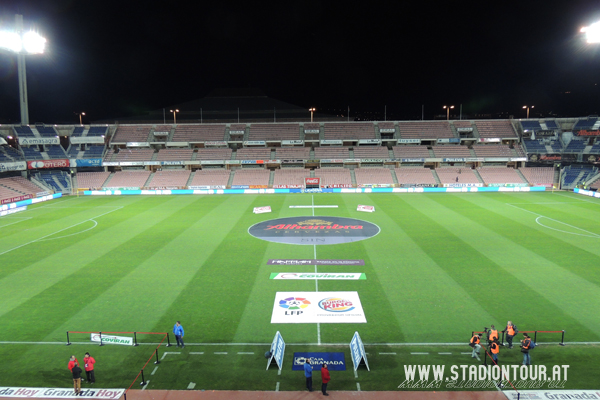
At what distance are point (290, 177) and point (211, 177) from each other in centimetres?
1290

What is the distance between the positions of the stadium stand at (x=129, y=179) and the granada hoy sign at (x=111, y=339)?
4721cm

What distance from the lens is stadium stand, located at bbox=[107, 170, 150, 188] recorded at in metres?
56.6

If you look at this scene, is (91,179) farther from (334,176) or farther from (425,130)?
(425,130)

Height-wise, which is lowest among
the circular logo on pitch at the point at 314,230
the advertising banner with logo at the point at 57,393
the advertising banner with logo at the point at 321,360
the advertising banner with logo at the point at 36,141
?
the advertising banner with logo at the point at 57,393

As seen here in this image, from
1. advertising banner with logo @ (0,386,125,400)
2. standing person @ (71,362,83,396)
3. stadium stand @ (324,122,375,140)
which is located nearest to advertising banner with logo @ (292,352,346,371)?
advertising banner with logo @ (0,386,125,400)

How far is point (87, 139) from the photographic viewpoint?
2376 inches

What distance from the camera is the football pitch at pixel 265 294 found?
12016 mm

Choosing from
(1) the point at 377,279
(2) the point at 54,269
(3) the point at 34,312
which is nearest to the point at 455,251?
(1) the point at 377,279

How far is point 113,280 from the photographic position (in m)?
19.4

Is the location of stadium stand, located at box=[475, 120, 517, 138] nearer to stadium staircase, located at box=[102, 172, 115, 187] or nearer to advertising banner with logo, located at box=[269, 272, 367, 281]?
advertising banner with logo, located at box=[269, 272, 367, 281]

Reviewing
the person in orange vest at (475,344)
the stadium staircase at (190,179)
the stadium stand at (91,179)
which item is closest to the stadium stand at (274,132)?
the stadium staircase at (190,179)

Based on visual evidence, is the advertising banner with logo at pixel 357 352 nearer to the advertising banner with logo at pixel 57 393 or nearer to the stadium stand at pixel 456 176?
the advertising banner with logo at pixel 57 393

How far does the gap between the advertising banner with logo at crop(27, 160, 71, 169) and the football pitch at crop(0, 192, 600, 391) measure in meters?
23.2

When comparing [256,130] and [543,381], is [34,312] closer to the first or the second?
[543,381]
